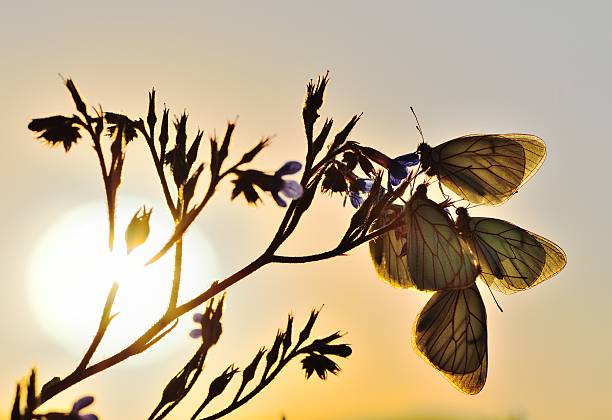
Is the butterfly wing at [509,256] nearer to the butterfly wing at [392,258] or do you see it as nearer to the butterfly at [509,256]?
the butterfly at [509,256]

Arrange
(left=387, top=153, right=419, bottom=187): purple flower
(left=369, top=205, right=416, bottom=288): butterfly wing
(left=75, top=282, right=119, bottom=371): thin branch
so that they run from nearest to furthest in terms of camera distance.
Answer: (left=75, top=282, right=119, bottom=371): thin branch
(left=387, top=153, right=419, bottom=187): purple flower
(left=369, top=205, right=416, bottom=288): butterfly wing

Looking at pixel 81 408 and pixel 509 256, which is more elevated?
pixel 509 256

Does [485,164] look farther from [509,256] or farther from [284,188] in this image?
[284,188]

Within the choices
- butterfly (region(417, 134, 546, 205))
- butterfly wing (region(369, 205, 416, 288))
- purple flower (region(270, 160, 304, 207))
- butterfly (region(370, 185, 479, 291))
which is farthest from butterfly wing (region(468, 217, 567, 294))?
purple flower (region(270, 160, 304, 207))

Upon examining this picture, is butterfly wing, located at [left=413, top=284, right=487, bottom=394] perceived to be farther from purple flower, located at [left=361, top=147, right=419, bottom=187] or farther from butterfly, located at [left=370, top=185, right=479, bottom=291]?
purple flower, located at [left=361, top=147, right=419, bottom=187]

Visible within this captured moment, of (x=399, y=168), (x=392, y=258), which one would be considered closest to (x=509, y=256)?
(x=392, y=258)

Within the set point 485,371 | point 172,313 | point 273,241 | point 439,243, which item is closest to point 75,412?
point 172,313
